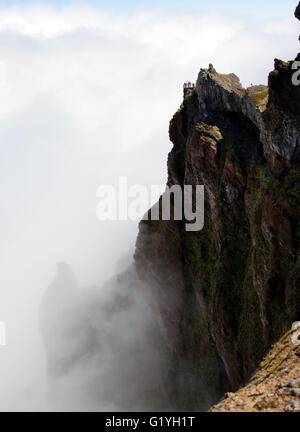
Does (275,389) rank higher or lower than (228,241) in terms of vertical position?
lower

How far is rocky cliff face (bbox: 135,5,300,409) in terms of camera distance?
1384 inches

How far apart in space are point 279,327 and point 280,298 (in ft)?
8.61

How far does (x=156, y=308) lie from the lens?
69.6m

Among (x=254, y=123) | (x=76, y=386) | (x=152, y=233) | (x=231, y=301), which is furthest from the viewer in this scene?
(x=76, y=386)

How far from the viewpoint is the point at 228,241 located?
47.2 meters

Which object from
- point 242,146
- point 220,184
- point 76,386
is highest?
point 242,146

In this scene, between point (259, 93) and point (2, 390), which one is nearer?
point (259, 93)

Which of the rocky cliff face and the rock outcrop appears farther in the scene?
the rocky cliff face

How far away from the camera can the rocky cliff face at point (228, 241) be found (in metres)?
35.2

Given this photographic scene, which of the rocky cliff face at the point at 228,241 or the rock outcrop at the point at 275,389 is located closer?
the rock outcrop at the point at 275,389

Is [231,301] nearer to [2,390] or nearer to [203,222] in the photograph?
[203,222]

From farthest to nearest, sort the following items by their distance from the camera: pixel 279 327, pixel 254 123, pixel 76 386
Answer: pixel 76 386 → pixel 254 123 → pixel 279 327

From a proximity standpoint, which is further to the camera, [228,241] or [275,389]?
[228,241]

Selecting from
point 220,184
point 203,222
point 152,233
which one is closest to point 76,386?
point 152,233
